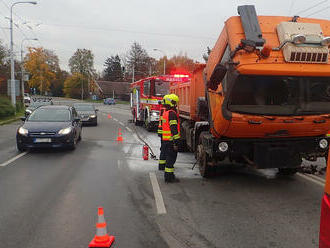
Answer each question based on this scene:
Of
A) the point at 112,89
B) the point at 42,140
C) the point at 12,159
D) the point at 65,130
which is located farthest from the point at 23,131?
the point at 112,89

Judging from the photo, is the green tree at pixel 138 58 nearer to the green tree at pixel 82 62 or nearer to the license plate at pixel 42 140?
the green tree at pixel 82 62

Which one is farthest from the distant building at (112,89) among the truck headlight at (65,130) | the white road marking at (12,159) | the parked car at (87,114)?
the white road marking at (12,159)

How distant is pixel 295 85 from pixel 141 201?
3353 mm

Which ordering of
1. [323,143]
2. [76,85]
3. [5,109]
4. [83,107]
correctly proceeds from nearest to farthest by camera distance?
[323,143]
[83,107]
[5,109]
[76,85]

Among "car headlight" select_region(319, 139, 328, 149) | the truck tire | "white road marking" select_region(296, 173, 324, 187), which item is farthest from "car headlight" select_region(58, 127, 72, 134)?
"car headlight" select_region(319, 139, 328, 149)

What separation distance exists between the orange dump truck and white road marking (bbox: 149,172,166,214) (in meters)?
1.30

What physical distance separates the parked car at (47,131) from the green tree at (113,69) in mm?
104908

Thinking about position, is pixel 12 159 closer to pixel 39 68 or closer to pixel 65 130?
pixel 65 130

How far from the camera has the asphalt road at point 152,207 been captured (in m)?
4.16

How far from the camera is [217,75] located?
18.5 ft

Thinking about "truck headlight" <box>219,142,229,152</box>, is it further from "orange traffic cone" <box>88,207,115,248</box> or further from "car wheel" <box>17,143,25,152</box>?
"car wheel" <box>17,143,25,152</box>

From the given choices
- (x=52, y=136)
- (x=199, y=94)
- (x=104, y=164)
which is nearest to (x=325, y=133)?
(x=199, y=94)

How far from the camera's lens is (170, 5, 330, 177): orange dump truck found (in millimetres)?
5285

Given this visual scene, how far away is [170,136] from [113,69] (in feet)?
373
